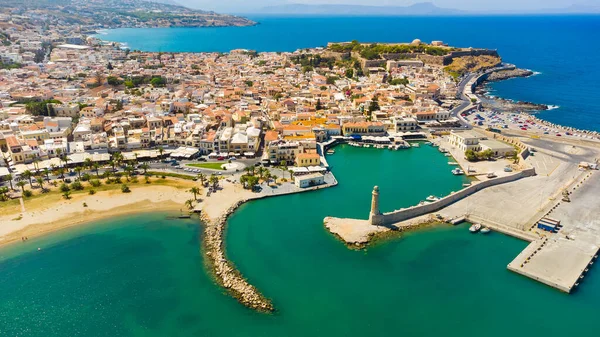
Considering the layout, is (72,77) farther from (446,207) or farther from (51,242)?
(446,207)

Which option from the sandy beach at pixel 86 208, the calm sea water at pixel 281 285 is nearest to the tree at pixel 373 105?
the calm sea water at pixel 281 285

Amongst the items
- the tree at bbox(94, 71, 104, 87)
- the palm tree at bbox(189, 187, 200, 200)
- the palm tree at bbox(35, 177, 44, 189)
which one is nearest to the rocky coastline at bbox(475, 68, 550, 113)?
the palm tree at bbox(189, 187, 200, 200)

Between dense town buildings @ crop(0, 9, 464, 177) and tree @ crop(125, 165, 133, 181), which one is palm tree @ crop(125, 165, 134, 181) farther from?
dense town buildings @ crop(0, 9, 464, 177)

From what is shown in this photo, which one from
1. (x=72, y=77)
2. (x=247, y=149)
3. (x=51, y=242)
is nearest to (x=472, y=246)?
(x=247, y=149)

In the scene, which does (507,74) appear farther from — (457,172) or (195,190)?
(195,190)

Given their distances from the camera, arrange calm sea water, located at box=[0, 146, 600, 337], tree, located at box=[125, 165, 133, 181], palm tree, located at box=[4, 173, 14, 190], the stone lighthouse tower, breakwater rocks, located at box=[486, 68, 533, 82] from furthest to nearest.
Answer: breakwater rocks, located at box=[486, 68, 533, 82] < tree, located at box=[125, 165, 133, 181] < palm tree, located at box=[4, 173, 14, 190] < the stone lighthouse tower < calm sea water, located at box=[0, 146, 600, 337]

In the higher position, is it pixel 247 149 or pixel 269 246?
pixel 247 149

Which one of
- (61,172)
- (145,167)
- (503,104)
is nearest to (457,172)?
(145,167)

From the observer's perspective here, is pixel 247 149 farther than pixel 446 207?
Yes

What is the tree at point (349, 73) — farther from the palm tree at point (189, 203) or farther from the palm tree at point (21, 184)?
the palm tree at point (21, 184)
